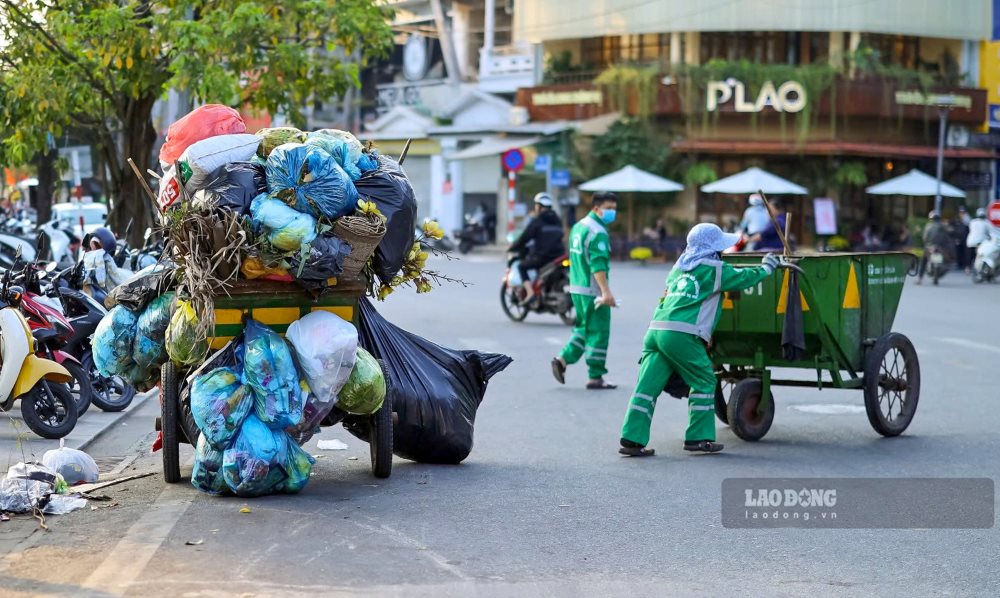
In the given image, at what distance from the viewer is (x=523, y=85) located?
48.1 meters

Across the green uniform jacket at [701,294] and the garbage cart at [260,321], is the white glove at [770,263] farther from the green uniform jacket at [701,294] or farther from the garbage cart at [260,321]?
the garbage cart at [260,321]

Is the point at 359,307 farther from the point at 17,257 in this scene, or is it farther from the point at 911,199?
the point at 911,199

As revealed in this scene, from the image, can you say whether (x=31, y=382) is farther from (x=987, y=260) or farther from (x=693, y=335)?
(x=987, y=260)

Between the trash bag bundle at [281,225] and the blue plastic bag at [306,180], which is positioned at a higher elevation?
the blue plastic bag at [306,180]

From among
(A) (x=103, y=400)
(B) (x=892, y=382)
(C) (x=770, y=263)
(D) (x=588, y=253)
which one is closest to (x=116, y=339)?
(A) (x=103, y=400)

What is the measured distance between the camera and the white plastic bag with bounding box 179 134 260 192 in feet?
22.5

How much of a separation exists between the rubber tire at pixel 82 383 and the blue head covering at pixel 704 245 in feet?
13.7

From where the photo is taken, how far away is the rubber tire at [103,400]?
10.4 metres

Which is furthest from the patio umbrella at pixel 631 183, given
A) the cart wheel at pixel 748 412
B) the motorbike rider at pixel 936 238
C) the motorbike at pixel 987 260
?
the cart wheel at pixel 748 412

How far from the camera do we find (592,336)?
12.3 metres

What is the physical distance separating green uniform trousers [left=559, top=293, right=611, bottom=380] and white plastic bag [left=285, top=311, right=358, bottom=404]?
5.37 meters

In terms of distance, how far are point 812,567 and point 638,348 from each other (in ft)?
31.8

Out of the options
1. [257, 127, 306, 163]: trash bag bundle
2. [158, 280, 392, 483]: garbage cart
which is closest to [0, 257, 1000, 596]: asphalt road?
[158, 280, 392, 483]: garbage cart

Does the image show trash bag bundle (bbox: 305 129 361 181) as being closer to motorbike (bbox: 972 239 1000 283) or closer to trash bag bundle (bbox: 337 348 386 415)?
trash bag bundle (bbox: 337 348 386 415)
